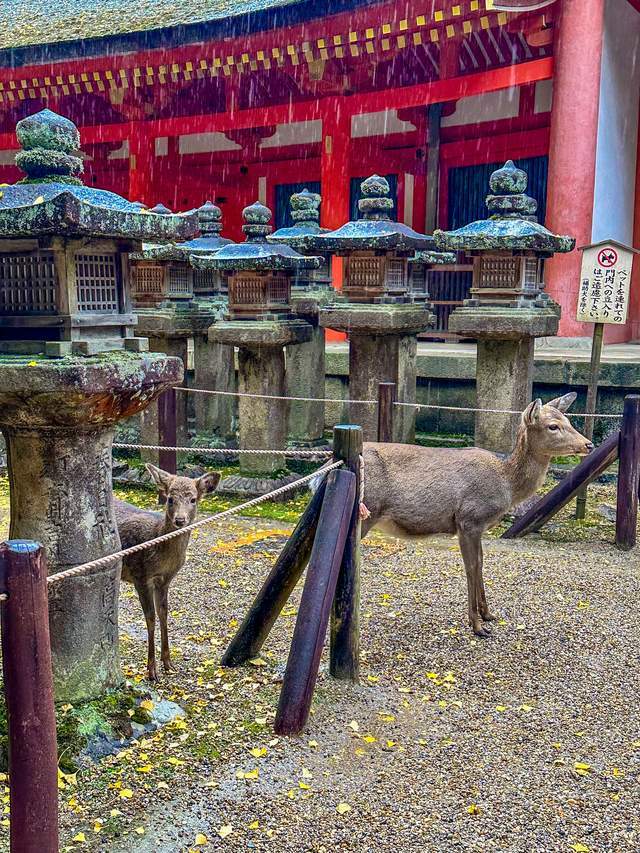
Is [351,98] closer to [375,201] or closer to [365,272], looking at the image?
[375,201]

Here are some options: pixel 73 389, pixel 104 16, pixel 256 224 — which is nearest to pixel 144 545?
pixel 73 389

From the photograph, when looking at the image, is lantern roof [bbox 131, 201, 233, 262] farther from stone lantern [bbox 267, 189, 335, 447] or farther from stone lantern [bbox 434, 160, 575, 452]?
stone lantern [bbox 434, 160, 575, 452]

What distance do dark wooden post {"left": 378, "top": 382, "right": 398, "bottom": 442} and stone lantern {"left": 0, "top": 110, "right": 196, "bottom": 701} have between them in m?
3.78

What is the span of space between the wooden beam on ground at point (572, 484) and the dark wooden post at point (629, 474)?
92mm

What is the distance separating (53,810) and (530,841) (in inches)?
69.4

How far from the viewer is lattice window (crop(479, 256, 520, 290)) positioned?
311 inches

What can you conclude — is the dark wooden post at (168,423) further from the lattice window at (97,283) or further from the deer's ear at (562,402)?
the lattice window at (97,283)

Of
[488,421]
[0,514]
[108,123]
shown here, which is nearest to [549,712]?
[488,421]

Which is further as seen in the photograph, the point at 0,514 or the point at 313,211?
the point at 313,211

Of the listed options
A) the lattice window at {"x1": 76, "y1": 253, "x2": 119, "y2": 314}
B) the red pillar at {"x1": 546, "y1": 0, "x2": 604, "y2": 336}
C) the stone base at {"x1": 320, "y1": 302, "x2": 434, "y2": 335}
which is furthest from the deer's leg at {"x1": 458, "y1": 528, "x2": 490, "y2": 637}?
the red pillar at {"x1": 546, "y1": 0, "x2": 604, "y2": 336}

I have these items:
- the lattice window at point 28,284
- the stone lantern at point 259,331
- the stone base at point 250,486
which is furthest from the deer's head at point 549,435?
the stone lantern at point 259,331

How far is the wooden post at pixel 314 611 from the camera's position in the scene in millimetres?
3900

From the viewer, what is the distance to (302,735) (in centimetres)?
392

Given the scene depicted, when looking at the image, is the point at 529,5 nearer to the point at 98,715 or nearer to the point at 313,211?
the point at 313,211
